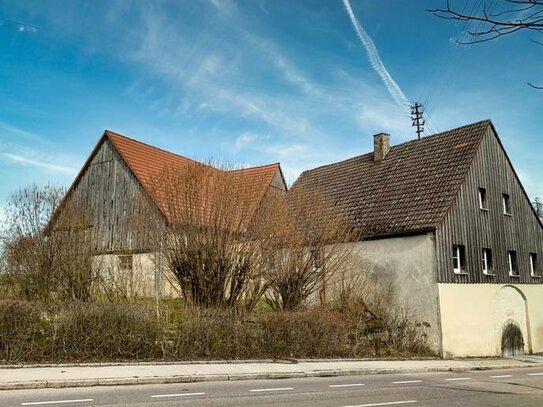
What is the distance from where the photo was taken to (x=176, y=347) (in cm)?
1586

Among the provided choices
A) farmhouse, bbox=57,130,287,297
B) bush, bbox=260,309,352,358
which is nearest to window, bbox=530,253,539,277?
bush, bbox=260,309,352,358

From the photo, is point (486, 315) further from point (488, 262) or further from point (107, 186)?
point (107, 186)

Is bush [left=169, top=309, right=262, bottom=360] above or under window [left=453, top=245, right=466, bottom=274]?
under

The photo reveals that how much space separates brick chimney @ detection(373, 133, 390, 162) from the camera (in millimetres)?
31392

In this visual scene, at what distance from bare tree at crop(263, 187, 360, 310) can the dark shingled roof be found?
9.97 ft

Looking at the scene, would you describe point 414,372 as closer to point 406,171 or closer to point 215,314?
point 215,314

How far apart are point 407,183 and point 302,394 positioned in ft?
59.9

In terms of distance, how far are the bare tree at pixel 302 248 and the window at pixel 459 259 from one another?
199 inches

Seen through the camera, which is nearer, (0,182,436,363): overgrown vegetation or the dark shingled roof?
(0,182,436,363): overgrown vegetation

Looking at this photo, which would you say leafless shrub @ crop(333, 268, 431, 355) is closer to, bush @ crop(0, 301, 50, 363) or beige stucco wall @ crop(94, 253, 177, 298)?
beige stucco wall @ crop(94, 253, 177, 298)

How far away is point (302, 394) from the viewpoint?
11477 mm

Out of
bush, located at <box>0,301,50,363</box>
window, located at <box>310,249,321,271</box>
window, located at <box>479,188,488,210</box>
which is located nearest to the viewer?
bush, located at <box>0,301,50,363</box>

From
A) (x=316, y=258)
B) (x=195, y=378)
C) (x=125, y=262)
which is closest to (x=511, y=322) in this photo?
(x=316, y=258)

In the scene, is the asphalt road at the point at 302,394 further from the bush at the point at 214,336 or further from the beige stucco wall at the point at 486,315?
the beige stucco wall at the point at 486,315
